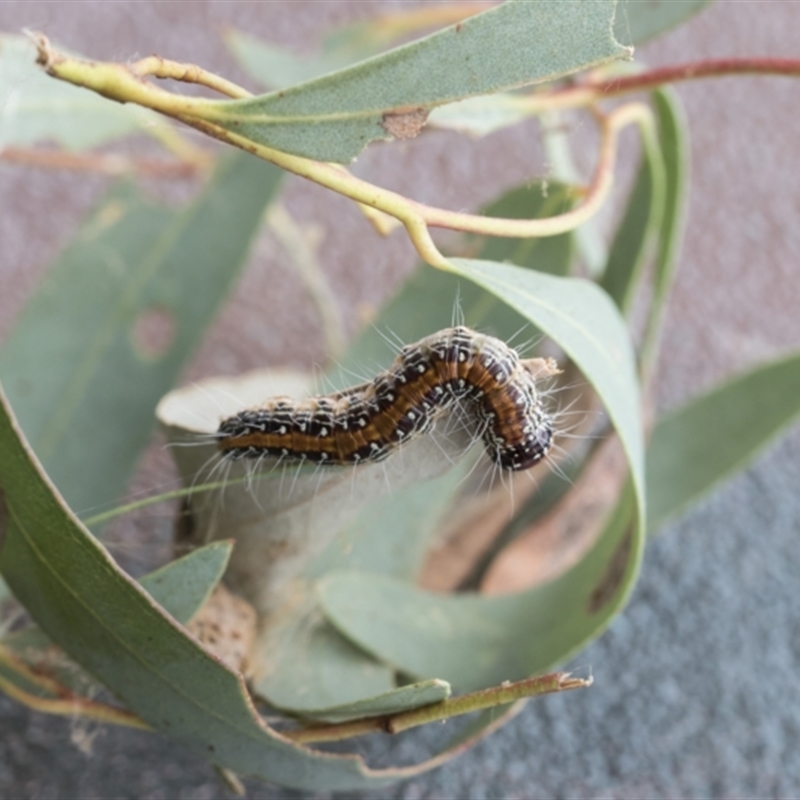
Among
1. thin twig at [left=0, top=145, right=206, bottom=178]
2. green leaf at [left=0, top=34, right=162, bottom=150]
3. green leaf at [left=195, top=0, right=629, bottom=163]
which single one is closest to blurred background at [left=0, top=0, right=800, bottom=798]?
thin twig at [left=0, top=145, right=206, bottom=178]

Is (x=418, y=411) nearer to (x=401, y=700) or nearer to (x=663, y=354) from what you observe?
(x=401, y=700)

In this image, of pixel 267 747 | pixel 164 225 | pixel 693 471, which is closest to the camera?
pixel 267 747

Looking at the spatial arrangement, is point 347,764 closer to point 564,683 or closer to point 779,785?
point 564,683

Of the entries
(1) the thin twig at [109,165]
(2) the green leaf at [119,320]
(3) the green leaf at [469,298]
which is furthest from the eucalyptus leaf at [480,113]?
(1) the thin twig at [109,165]

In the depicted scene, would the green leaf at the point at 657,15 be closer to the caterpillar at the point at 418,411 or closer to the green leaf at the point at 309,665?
the caterpillar at the point at 418,411

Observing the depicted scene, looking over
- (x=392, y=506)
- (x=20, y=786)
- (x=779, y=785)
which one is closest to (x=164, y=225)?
(x=392, y=506)

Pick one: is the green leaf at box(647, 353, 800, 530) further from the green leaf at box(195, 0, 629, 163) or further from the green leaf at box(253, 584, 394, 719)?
the green leaf at box(195, 0, 629, 163)
